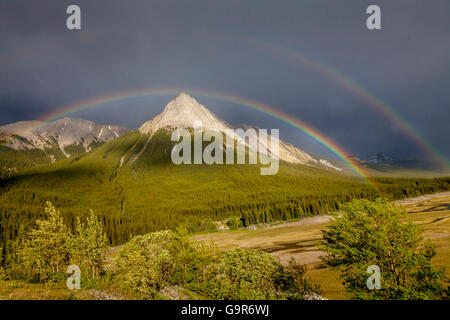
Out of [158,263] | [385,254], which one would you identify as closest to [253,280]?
[385,254]

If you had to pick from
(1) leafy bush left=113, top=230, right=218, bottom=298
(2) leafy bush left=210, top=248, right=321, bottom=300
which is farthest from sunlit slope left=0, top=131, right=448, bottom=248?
(2) leafy bush left=210, top=248, right=321, bottom=300

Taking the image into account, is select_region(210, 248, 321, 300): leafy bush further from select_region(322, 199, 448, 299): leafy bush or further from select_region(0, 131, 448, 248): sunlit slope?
select_region(0, 131, 448, 248): sunlit slope

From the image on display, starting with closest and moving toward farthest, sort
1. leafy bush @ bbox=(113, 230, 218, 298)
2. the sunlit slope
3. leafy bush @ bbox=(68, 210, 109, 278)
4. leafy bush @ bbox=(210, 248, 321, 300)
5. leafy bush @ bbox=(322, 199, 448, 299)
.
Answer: leafy bush @ bbox=(322, 199, 448, 299) < leafy bush @ bbox=(210, 248, 321, 300) < leafy bush @ bbox=(113, 230, 218, 298) < leafy bush @ bbox=(68, 210, 109, 278) < the sunlit slope

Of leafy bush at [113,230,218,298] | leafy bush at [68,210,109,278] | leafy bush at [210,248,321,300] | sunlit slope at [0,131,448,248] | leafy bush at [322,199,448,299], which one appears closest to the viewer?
leafy bush at [322,199,448,299]

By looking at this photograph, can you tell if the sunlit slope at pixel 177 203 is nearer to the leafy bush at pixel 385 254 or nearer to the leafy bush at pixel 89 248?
the leafy bush at pixel 89 248

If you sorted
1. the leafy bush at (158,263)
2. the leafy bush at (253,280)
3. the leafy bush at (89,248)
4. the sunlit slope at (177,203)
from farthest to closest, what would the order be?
the sunlit slope at (177,203)
the leafy bush at (89,248)
the leafy bush at (158,263)
the leafy bush at (253,280)

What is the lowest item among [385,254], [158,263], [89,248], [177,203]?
[158,263]

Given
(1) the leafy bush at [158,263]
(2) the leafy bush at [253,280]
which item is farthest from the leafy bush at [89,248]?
(2) the leafy bush at [253,280]

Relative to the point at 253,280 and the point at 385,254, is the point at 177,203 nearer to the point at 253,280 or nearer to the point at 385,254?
the point at 253,280

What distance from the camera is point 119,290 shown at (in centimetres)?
2400
